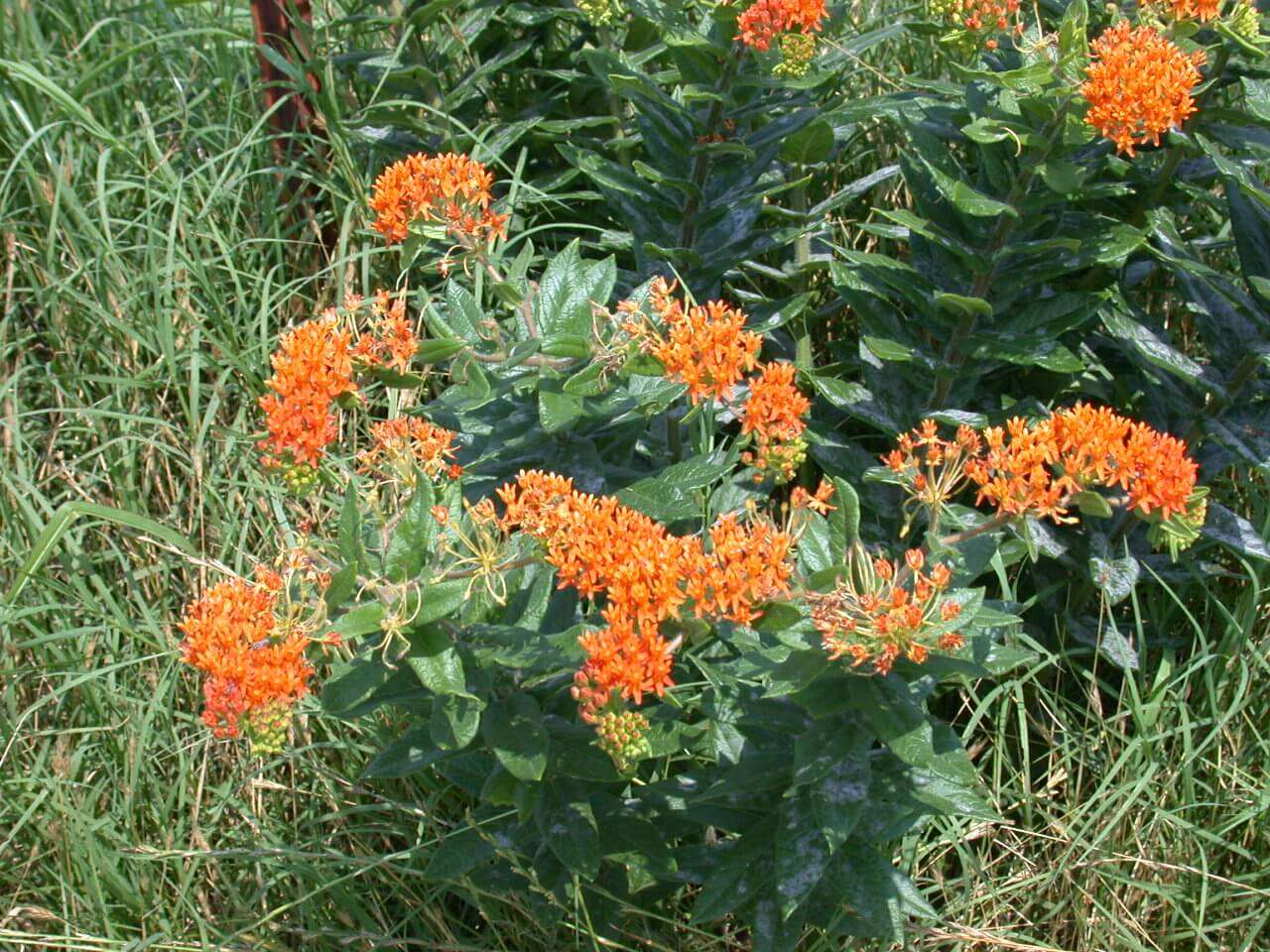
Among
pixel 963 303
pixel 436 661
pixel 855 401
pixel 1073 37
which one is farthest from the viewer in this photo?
pixel 855 401

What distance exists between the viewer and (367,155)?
4.26m

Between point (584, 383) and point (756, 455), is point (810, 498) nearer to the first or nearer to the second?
point (584, 383)

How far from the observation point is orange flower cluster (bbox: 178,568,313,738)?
2.11 m

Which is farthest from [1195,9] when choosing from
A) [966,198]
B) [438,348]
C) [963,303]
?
[438,348]

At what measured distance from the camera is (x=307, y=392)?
2.36 meters

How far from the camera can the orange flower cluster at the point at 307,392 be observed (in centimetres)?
233

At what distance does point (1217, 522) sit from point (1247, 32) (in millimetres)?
1052

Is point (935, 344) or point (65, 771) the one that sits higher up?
point (935, 344)

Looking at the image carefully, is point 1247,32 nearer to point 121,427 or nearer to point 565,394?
point 565,394

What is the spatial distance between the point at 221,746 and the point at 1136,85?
8.00ft

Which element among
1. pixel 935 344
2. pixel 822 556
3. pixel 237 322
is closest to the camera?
pixel 822 556

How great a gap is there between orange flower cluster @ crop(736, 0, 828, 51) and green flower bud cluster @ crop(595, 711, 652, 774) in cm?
141

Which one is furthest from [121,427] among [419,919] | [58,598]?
[419,919]

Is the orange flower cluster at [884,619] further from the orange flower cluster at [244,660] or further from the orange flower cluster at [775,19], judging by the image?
the orange flower cluster at [775,19]
